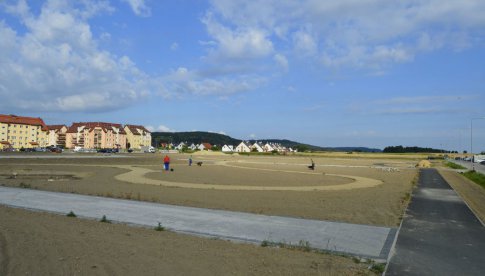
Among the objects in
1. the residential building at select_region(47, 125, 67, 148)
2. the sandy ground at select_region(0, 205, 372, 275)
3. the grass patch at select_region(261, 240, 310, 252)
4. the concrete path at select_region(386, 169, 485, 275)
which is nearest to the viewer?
the sandy ground at select_region(0, 205, 372, 275)

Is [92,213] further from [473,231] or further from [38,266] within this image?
[473,231]

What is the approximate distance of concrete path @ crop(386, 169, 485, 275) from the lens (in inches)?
275

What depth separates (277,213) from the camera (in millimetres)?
13281

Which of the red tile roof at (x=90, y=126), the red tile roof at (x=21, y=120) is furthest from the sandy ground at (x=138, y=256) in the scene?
the red tile roof at (x=90, y=126)

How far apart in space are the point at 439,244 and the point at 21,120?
138 meters

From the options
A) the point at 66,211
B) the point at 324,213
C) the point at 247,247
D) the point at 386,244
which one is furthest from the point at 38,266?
the point at 324,213

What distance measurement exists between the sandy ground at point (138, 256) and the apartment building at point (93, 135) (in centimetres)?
14279

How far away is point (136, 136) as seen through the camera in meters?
172

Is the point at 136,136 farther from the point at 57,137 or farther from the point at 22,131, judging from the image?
the point at 22,131

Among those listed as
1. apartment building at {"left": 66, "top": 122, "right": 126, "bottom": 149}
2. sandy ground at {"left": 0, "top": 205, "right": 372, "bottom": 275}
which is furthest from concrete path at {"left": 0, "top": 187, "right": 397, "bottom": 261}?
apartment building at {"left": 66, "top": 122, "right": 126, "bottom": 149}

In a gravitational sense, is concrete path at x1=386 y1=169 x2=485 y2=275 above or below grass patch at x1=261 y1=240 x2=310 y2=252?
below

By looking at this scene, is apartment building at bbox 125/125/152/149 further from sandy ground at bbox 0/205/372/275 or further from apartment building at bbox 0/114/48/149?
sandy ground at bbox 0/205/372/275

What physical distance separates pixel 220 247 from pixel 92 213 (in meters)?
5.16

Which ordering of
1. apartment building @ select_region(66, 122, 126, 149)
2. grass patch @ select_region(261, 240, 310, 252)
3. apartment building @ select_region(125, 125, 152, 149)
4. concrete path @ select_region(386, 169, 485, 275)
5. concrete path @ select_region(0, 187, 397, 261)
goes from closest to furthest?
concrete path @ select_region(386, 169, 485, 275), grass patch @ select_region(261, 240, 310, 252), concrete path @ select_region(0, 187, 397, 261), apartment building @ select_region(66, 122, 126, 149), apartment building @ select_region(125, 125, 152, 149)
